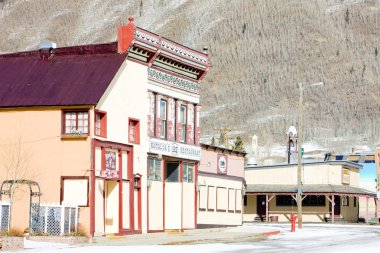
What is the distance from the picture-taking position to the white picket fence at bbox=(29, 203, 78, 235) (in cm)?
4088

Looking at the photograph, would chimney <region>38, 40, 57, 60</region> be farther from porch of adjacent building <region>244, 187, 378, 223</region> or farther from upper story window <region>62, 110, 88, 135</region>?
porch of adjacent building <region>244, 187, 378, 223</region>

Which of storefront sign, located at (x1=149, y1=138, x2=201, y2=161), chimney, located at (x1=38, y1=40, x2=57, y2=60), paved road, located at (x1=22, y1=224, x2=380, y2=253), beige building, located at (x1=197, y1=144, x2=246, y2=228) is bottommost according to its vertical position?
paved road, located at (x1=22, y1=224, x2=380, y2=253)

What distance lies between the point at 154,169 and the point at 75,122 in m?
7.51

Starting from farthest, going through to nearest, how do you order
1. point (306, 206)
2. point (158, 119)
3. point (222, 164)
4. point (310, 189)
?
point (306, 206) < point (310, 189) < point (222, 164) < point (158, 119)

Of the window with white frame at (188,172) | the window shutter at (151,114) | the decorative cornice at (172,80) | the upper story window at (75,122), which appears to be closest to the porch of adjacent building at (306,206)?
the window with white frame at (188,172)

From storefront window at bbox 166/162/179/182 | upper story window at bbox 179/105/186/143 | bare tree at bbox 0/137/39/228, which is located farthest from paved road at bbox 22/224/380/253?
upper story window at bbox 179/105/186/143

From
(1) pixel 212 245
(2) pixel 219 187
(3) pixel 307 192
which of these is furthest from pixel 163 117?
(3) pixel 307 192

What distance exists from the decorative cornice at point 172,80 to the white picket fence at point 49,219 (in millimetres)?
10247

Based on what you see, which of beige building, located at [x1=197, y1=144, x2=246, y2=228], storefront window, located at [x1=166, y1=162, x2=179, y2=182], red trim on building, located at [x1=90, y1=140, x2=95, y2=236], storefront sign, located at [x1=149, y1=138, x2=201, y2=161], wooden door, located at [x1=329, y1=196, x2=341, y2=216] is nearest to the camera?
red trim on building, located at [x1=90, y1=140, x2=95, y2=236]

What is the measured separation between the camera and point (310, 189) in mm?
86938

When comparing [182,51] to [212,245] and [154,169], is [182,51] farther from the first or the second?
[212,245]

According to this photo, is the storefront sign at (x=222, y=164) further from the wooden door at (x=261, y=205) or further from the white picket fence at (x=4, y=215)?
the wooden door at (x=261, y=205)

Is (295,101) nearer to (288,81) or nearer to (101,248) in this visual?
(288,81)

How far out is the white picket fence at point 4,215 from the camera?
→ 37.0 metres
